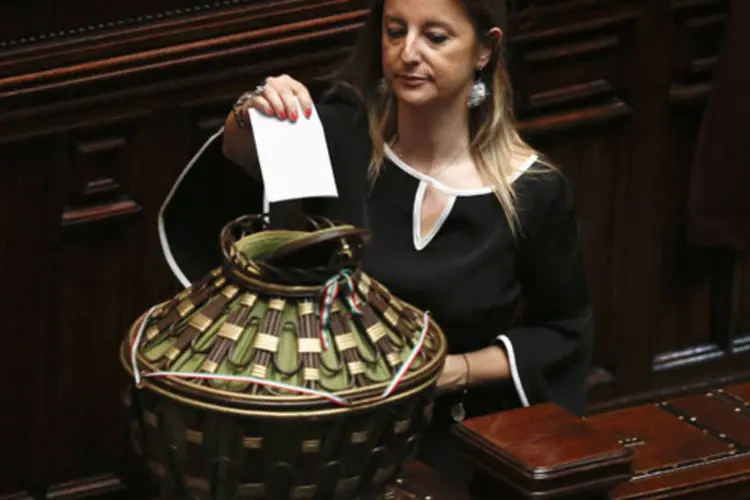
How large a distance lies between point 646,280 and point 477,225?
4.60 feet

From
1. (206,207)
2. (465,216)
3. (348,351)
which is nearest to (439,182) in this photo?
(465,216)

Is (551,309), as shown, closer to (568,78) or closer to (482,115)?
(482,115)

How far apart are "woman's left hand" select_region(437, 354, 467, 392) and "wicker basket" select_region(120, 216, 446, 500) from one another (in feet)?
1.63

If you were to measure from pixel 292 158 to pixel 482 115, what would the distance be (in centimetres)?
59

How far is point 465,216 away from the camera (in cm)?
278

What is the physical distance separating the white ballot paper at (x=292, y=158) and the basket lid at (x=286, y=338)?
0.06m

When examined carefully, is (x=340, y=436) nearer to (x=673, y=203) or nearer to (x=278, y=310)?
(x=278, y=310)

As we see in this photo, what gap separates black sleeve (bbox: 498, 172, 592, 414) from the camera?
2766mm

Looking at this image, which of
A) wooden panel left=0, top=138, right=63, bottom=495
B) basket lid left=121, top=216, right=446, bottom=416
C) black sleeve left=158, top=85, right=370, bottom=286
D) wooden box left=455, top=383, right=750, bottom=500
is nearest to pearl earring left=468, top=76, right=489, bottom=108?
black sleeve left=158, top=85, right=370, bottom=286

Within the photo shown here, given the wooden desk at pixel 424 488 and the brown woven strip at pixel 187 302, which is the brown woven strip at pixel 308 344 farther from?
the wooden desk at pixel 424 488

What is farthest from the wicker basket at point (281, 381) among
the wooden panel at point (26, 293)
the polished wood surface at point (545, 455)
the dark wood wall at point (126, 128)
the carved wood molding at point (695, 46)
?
the carved wood molding at point (695, 46)

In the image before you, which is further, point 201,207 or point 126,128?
point 126,128

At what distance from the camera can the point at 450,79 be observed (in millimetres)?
2682

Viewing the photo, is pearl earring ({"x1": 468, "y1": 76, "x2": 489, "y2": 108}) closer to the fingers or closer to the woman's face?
the woman's face
